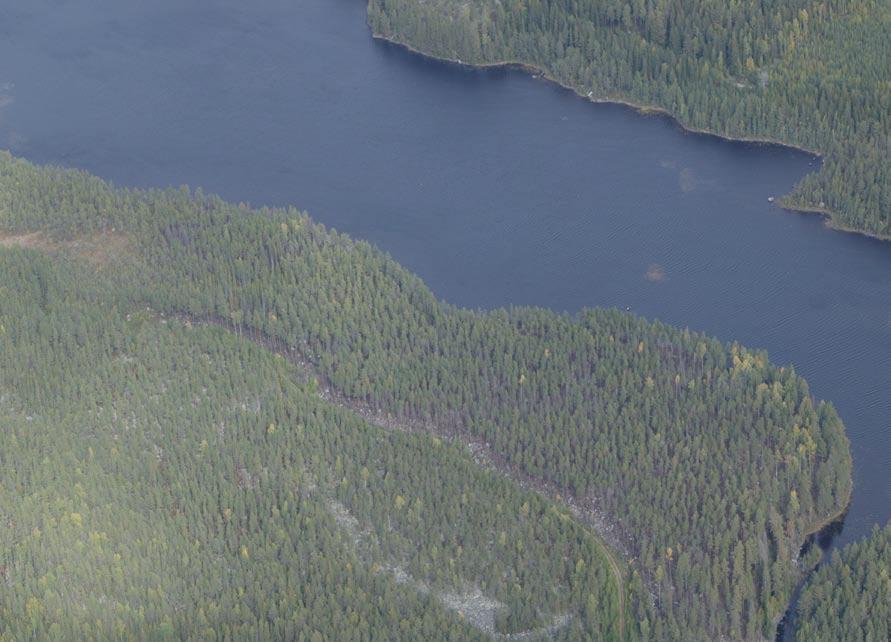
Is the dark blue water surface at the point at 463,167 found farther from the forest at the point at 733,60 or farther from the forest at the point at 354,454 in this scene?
the forest at the point at 354,454

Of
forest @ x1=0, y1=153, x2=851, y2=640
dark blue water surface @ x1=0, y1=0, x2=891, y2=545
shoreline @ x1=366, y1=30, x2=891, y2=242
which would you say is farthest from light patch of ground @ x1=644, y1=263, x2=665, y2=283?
shoreline @ x1=366, y1=30, x2=891, y2=242

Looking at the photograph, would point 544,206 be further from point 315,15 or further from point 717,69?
point 315,15

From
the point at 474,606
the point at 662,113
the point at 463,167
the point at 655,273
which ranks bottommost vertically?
the point at 474,606

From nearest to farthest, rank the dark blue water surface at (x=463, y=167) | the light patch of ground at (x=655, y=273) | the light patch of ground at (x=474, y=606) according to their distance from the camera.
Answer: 1. the light patch of ground at (x=474, y=606)
2. the dark blue water surface at (x=463, y=167)
3. the light patch of ground at (x=655, y=273)

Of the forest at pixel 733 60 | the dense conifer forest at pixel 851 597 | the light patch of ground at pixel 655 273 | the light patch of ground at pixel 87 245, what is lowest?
the light patch of ground at pixel 87 245

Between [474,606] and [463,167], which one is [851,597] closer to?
[474,606]

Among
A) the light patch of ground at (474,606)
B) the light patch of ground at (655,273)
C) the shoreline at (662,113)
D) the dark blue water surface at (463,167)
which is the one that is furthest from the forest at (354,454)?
the shoreline at (662,113)

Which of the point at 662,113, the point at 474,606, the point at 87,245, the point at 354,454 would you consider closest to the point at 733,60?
the point at 662,113
